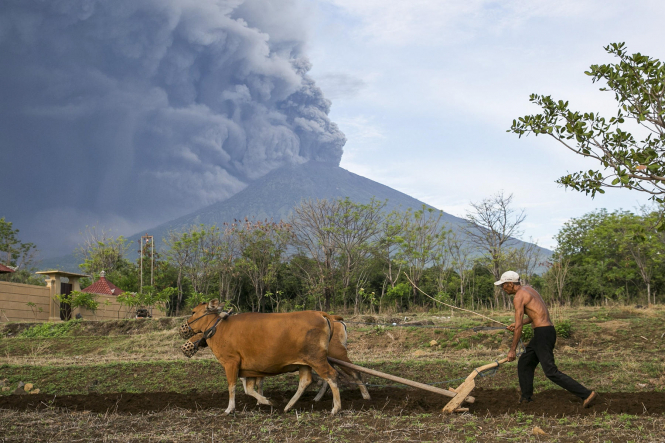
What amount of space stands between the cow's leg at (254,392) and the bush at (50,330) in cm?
1338

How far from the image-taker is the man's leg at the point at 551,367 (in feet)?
20.8

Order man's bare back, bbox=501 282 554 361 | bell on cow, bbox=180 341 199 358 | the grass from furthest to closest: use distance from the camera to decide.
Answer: bell on cow, bbox=180 341 199 358 → man's bare back, bbox=501 282 554 361 → the grass

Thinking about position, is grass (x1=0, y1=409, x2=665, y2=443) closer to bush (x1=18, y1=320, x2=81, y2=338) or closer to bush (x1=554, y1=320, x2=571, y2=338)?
bush (x1=554, y1=320, x2=571, y2=338)

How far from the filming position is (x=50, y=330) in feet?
61.4

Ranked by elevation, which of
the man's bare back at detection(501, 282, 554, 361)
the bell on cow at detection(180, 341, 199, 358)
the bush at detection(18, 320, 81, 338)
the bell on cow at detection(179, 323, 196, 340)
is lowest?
the bush at detection(18, 320, 81, 338)

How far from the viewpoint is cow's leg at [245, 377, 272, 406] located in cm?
700

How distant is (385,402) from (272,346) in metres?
1.77

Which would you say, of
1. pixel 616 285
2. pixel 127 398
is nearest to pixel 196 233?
pixel 616 285

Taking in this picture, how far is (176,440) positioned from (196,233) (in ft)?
106

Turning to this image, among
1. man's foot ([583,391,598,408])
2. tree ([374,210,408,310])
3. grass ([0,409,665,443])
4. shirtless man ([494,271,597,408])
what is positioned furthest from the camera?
tree ([374,210,408,310])

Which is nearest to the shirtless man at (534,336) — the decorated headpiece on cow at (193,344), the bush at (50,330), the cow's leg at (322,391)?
the cow's leg at (322,391)

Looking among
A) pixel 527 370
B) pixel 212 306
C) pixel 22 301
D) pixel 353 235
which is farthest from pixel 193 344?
pixel 353 235

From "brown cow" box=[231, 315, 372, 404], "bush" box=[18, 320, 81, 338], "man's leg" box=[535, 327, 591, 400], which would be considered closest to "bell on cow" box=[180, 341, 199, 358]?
"brown cow" box=[231, 315, 372, 404]

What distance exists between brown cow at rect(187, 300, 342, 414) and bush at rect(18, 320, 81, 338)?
13.4 m
